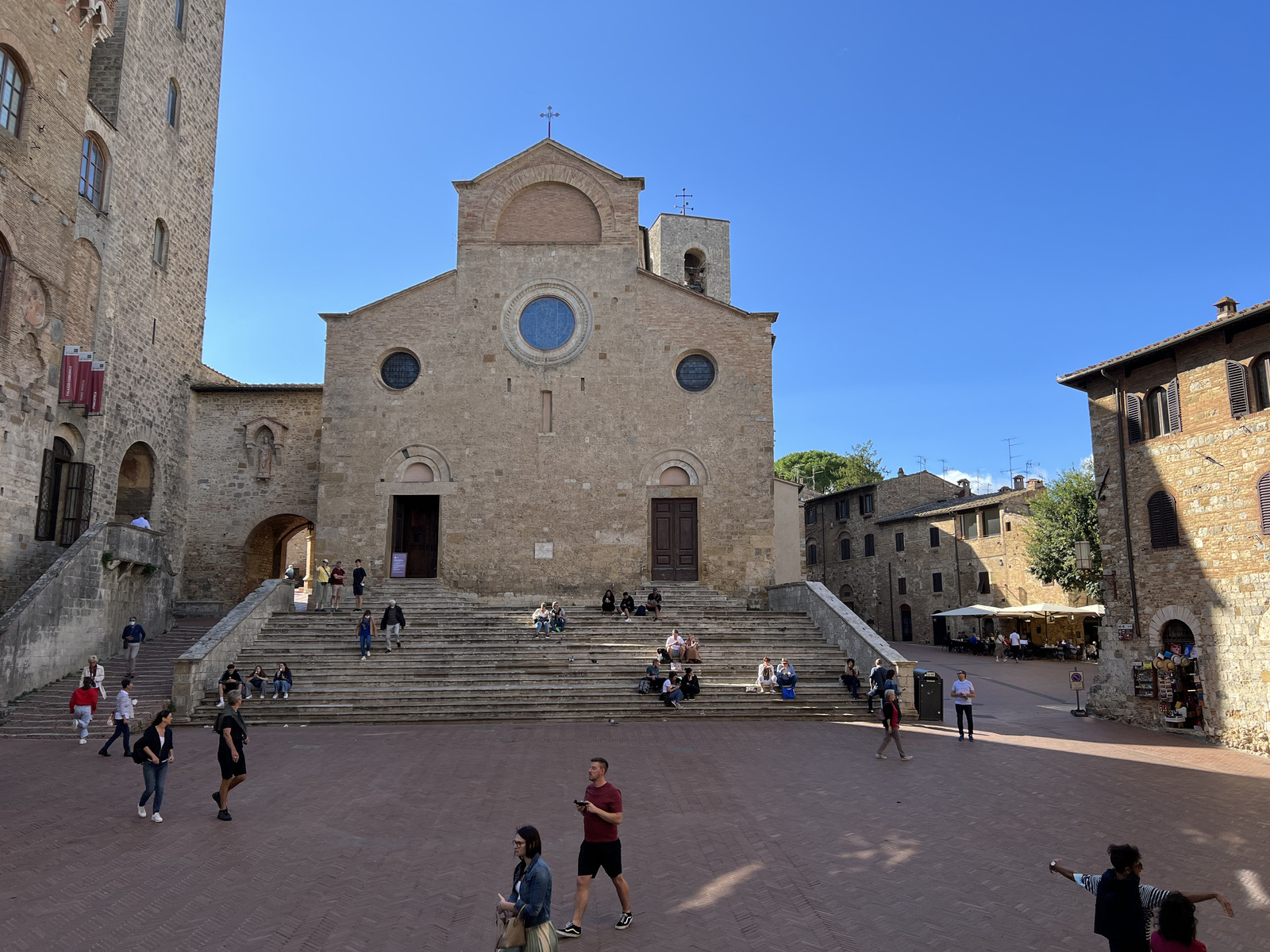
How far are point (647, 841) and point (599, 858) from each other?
2.61 metres

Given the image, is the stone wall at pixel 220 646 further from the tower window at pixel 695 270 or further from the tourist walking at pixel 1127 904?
the tower window at pixel 695 270

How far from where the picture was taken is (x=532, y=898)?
5145 millimetres

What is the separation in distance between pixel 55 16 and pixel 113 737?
715 inches

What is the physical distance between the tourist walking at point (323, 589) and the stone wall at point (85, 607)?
13.6ft

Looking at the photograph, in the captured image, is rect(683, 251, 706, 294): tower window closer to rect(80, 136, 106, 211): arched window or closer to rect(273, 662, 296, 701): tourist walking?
rect(80, 136, 106, 211): arched window

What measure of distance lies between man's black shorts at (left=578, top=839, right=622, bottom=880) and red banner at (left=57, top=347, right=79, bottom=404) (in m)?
20.9

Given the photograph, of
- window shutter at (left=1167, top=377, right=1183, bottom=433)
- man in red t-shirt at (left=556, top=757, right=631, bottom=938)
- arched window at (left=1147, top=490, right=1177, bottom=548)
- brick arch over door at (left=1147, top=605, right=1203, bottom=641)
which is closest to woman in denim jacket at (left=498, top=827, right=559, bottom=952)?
man in red t-shirt at (left=556, top=757, right=631, bottom=938)

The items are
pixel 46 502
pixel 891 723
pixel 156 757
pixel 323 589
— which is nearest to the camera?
pixel 156 757

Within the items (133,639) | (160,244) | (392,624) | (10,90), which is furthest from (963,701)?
(160,244)

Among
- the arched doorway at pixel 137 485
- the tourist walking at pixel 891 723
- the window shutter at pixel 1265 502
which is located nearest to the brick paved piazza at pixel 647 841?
the tourist walking at pixel 891 723

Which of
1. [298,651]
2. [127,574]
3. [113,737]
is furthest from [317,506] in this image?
[113,737]

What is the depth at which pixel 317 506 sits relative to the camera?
1035 inches

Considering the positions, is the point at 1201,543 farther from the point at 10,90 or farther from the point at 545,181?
the point at 10,90

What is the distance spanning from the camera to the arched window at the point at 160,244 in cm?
2656
